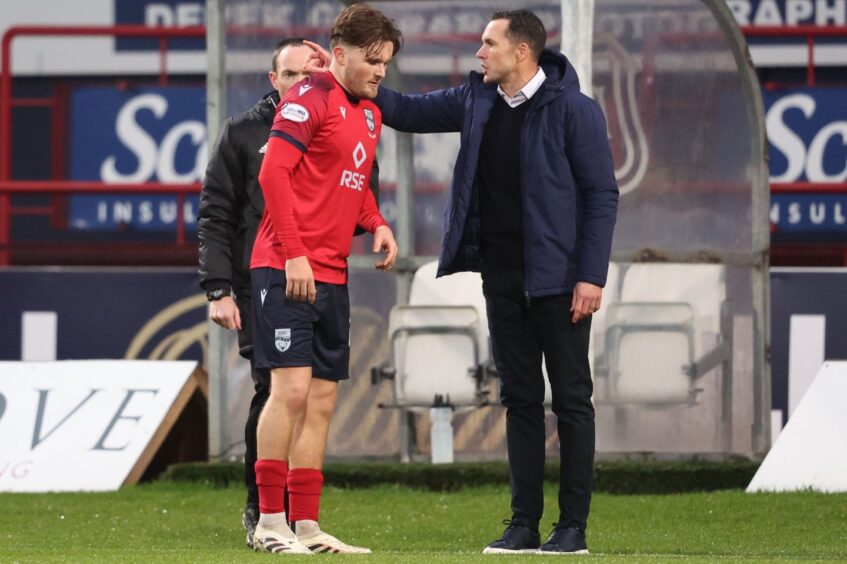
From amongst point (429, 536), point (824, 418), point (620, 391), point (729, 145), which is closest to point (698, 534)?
point (429, 536)

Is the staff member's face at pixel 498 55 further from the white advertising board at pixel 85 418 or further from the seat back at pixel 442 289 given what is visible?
the white advertising board at pixel 85 418

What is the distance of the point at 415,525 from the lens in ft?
22.8

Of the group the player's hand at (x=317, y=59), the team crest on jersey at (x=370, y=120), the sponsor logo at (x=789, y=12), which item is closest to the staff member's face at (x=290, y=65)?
the player's hand at (x=317, y=59)

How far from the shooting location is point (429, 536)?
21.5 feet

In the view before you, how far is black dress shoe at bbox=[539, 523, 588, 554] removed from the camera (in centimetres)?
562

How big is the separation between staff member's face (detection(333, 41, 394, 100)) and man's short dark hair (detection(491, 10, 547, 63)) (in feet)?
1.35

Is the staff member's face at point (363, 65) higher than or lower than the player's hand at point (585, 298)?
higher

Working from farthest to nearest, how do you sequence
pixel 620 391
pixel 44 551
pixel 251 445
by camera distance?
pixel 620 391 < pixel 251 445 < pixel 44 551

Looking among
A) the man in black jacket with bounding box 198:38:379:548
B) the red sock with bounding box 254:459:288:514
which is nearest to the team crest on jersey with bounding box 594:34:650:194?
the man in black jacket with bounding box 198:38:379:548

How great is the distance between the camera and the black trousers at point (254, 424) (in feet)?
20.6

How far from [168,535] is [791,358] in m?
3.82

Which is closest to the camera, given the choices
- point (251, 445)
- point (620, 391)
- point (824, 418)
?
point (251, 445)

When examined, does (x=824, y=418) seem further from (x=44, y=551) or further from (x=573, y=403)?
(x=44, y=551)

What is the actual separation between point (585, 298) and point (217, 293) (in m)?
1.27
